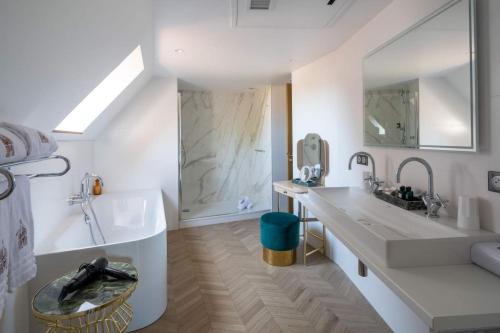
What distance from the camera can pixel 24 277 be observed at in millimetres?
1222

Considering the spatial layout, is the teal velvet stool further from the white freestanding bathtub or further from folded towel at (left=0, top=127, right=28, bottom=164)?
folded towel at (left=0, top=127, right=28, bottom=164)

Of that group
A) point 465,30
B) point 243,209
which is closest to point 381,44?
point 465,30

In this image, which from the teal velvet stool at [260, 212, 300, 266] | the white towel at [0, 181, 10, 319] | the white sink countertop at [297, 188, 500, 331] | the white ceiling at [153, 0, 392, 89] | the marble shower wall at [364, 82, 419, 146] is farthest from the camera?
the teal velvet stool at [260, 212, 300, 266]

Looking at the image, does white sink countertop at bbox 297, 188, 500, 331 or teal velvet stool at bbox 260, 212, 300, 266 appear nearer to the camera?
white sink countertop at bbox 297, 188, 500, 331

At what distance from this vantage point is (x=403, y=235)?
1.28 m

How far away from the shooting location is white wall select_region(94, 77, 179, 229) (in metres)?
3.75

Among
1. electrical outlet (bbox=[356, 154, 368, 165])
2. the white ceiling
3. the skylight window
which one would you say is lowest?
electrical outlet (bbox=[356, 154, 368, 165])

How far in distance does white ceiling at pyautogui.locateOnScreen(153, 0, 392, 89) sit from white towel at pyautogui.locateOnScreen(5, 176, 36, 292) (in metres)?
1.41

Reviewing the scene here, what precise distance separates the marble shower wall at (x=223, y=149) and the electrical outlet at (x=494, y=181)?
3706 mm

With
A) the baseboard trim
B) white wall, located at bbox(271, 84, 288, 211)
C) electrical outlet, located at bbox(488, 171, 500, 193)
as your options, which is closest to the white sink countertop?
electrical outlet, located at bbox(488, 171, 500, 193)

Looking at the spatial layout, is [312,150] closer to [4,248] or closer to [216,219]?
[216,219]

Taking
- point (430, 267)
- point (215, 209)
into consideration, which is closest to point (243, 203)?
point (215, 209)

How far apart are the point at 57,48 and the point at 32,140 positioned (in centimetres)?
48

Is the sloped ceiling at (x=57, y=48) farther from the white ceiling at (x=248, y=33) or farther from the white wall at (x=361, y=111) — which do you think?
the white wall at (x=361, y=111)
